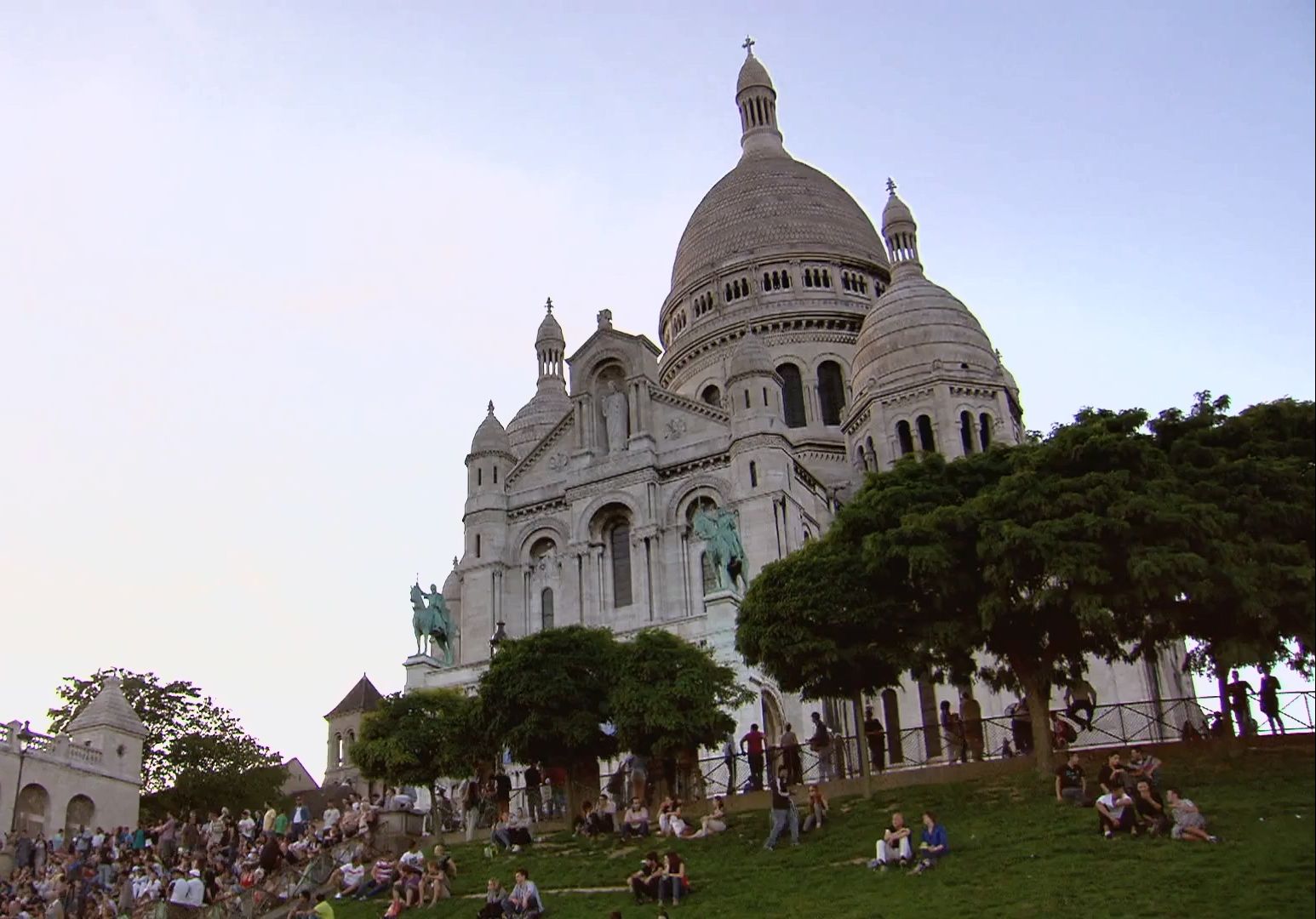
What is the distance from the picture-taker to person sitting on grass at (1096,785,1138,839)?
21.3 m

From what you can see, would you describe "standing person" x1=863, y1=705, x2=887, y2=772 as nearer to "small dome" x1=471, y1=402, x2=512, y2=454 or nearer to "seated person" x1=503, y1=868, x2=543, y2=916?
"seated person" x1=503, y1=868, x2=543, y2=916

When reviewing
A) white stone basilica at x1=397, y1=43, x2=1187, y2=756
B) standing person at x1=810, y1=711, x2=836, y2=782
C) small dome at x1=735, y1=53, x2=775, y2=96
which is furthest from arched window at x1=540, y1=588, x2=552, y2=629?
small dome at x1=735, y1=53, x2=775, y2=96

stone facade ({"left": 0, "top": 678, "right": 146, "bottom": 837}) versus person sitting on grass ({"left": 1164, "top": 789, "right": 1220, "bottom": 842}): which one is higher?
stone facade ({"left": 0, "top": 678, "right": 146, "bottom": 837})

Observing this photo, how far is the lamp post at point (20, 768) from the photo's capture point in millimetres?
40450

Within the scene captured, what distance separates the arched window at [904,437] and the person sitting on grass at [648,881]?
35.0 metres

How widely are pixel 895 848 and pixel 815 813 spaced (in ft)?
12.7

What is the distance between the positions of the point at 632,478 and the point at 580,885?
26.2 metres

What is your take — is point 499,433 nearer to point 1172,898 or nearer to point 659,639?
point 659,639

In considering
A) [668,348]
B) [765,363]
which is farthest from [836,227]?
[765,363]

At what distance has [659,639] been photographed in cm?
3366

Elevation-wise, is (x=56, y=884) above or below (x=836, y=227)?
below

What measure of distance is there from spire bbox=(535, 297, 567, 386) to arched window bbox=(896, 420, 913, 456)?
2602 cm

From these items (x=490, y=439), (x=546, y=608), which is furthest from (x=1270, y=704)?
(x=490, y=439)

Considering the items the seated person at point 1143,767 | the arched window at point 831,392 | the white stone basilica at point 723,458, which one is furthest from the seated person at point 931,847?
the arched window at point 831,392
